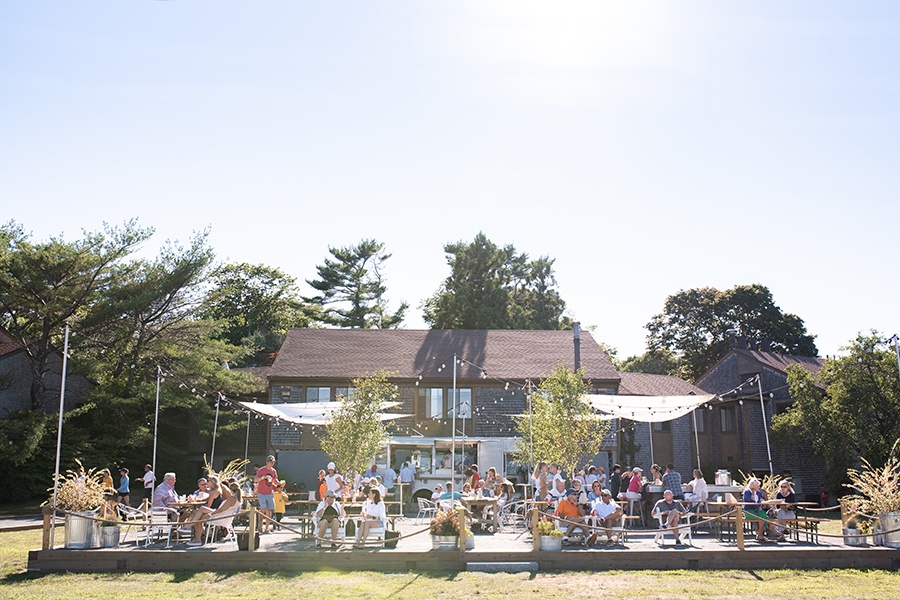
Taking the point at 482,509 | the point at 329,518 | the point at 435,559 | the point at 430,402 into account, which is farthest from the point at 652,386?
the point at 435,559

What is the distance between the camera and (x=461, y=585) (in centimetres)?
1151

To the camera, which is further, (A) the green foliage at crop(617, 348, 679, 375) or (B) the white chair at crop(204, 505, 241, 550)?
(A) the green foliage at crop(617, 348, 679, 375)

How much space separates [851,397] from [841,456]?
2.17 meters

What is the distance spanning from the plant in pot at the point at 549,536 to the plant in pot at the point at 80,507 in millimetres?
7196

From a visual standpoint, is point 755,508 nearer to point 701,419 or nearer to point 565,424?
point 565,424

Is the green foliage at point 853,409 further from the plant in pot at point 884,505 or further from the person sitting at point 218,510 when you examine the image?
the person sitting at point 218,510

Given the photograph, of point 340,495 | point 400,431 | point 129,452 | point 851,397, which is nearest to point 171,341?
point 129,452

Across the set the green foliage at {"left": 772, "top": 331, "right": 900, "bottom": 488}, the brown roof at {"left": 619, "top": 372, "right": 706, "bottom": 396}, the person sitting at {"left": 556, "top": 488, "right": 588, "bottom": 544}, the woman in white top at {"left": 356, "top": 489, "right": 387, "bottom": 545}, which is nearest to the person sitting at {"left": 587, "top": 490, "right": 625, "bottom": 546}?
the person sitting at {"left": 556, "top": 488, "right": 588, "bottom": 544}

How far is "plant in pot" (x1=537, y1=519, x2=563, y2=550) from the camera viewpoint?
13289mm

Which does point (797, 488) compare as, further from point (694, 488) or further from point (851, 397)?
point (694, 488)

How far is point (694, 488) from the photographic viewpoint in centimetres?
1709

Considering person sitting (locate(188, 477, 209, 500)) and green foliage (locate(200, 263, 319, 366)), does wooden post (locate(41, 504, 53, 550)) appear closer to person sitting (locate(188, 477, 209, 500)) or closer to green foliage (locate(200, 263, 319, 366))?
person sitting (locate(188, 477, 209, 500))

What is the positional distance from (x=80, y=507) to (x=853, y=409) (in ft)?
78.3

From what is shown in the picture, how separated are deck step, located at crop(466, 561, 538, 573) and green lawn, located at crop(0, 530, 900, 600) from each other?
0.33 metres
